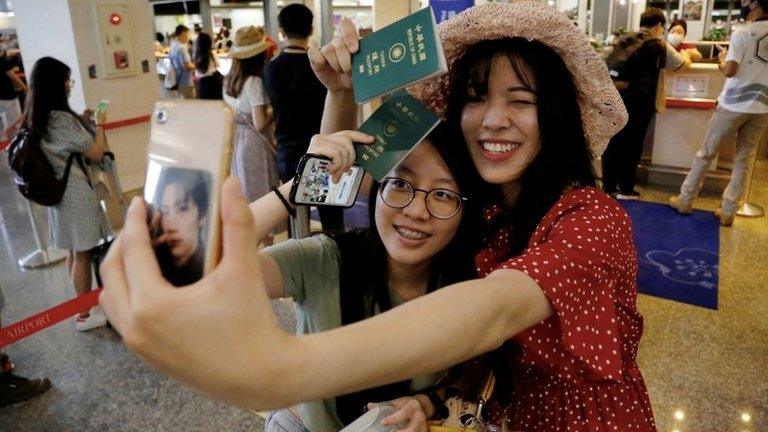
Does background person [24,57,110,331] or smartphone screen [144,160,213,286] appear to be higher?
smartphone screen [144,160,213,286]

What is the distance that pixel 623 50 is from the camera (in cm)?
539

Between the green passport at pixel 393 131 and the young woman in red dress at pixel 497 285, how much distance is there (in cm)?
5

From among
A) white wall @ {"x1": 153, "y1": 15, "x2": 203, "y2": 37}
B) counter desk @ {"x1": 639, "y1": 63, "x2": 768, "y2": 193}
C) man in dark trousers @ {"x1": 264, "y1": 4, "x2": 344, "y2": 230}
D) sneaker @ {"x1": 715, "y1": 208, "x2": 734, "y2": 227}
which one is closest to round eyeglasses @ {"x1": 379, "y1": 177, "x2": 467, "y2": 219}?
man in dark trousers @ {"x1": 264, "y1": 4, "x2": 344, "y2": 230}

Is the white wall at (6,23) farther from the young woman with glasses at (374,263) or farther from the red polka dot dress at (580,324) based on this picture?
the red polka dot dress at (580,324)

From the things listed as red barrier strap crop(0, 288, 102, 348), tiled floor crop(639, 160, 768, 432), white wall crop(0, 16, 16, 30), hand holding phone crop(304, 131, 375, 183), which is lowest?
tiled floor crop(639, 160, 768, 432)

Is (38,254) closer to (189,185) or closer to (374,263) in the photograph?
(374,263)

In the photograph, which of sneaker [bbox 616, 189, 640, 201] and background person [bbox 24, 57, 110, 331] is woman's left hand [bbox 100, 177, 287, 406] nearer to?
background person [bbox 24, 57, 110, 331]

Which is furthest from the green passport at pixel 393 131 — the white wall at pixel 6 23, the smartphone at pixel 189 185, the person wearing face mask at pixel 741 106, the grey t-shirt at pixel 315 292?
the white wall at pixel 6 23

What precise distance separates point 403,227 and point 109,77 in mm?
5051

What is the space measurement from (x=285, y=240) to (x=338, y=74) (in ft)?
6.26

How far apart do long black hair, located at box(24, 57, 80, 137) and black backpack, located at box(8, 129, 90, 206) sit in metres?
0.06

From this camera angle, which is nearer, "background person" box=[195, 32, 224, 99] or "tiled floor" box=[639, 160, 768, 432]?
"tiled floor" box=[639, 160, 768, 432]

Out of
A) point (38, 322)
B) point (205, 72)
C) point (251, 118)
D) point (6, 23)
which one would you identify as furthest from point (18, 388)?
point (6, 23)

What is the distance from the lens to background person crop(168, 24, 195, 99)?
9.30 m
